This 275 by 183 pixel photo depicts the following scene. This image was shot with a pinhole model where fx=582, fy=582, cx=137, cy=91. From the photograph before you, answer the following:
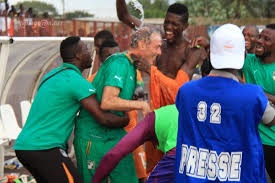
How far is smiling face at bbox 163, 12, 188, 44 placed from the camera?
4707mm

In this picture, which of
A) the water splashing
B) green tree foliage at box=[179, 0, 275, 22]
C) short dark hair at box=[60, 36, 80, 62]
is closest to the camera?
short dark hair at box=[60, 36, 80, 62]

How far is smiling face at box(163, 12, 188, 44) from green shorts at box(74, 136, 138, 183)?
0.95 meters

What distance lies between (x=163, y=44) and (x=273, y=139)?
124 cm

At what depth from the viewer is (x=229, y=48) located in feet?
9.64

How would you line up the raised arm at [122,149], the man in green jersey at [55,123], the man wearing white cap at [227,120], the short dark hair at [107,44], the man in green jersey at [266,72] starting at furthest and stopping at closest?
the short dark hair at [107,44] < the man in green jersey at [266,72] < the man in green jersey at [55,123] < the raised arm at [122,149] < the man wearing white cap at [227,120]

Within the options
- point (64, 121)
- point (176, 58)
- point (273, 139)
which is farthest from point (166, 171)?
point (273, 139)

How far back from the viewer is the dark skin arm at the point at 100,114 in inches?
171

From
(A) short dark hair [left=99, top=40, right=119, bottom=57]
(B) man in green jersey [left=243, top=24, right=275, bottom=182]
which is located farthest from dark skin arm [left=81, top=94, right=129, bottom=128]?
(A) short dark hair [left=99, top=40, right=119, bottom=57]

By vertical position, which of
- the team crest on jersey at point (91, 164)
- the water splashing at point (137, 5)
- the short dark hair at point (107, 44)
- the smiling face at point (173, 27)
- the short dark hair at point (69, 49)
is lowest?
the team crest on jersey at point (91, 164)

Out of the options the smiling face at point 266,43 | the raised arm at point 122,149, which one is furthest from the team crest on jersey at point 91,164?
the smiling face at point 266,43

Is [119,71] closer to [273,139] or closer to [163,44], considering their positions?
[163,44]

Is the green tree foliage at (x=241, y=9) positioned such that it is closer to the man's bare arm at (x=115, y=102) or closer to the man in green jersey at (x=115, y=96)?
the man in green jersey at (x=115, y=96)

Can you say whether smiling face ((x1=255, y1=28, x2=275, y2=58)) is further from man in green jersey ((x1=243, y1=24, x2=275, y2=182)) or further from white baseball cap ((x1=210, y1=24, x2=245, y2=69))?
white baseball cap ((x1=210, y1=24, x2=245, y2=69))

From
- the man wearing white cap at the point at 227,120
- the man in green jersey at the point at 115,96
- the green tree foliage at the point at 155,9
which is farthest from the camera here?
the green tree foliage at the point at 155,9
